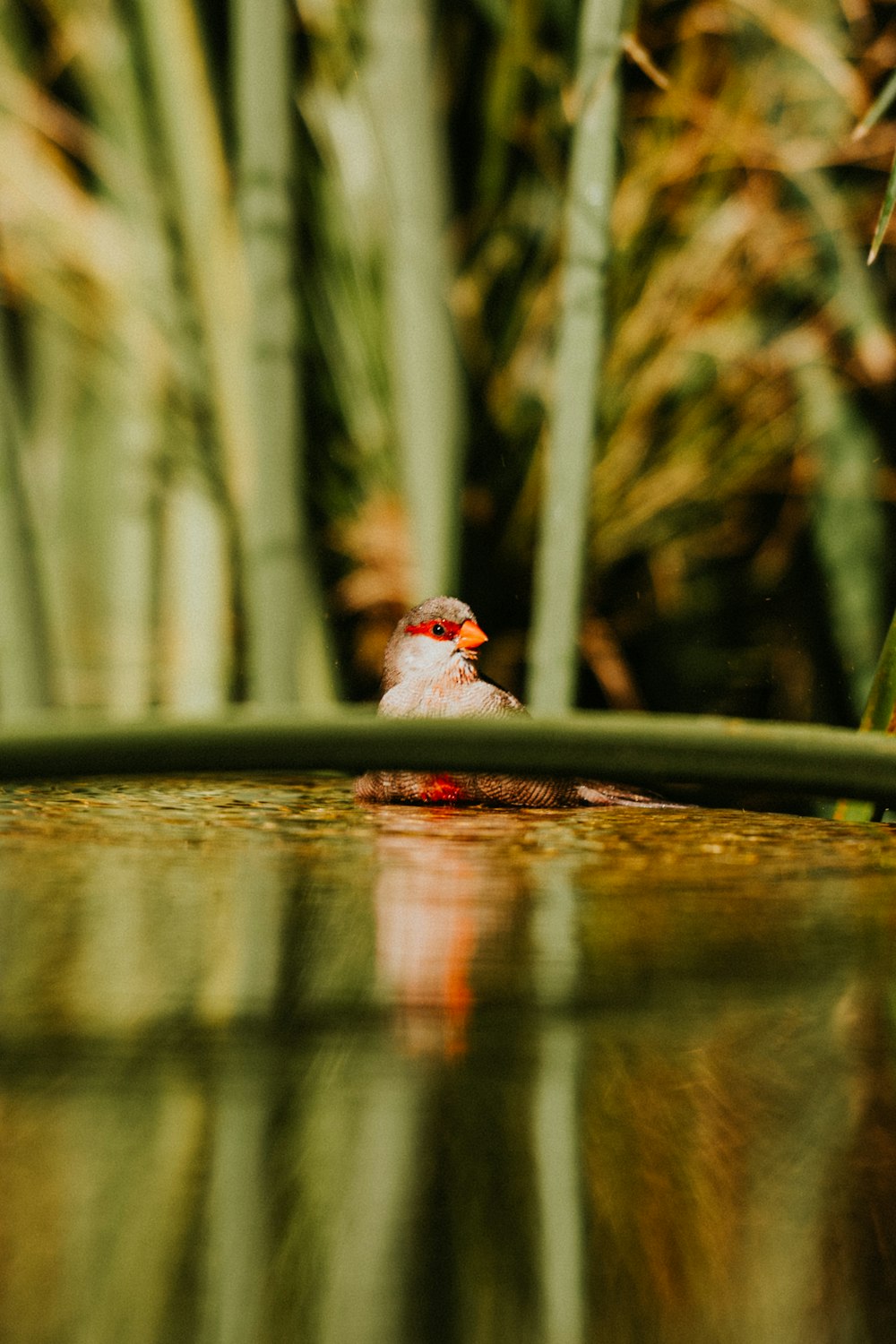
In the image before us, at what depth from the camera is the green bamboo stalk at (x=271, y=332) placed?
3.06 feet

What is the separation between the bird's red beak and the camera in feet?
3.58

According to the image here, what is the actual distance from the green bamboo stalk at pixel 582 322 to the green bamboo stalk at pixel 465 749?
532 mm

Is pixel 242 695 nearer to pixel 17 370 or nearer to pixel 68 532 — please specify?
pixel 68 532

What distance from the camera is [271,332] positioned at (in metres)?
0.94

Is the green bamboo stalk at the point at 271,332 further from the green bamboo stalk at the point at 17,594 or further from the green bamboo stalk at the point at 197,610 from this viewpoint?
the green bamboo stalk at the point at 197,610

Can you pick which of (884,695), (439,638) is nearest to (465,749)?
(884,695)

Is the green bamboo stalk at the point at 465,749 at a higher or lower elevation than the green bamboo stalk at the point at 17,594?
lower

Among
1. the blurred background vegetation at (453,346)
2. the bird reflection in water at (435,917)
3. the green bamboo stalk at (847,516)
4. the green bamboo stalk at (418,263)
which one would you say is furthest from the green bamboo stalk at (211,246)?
the green bamboo stalk at (847,516)

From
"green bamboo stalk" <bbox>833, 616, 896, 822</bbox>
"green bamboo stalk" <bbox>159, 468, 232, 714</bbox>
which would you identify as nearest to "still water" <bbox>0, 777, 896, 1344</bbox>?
"green bamboo stalk" <bbox>833, 616, 896, 822</bbox>

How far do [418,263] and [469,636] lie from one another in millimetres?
290

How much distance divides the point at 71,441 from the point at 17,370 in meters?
0.09

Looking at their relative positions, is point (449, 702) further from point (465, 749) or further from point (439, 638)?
point (465, 749)

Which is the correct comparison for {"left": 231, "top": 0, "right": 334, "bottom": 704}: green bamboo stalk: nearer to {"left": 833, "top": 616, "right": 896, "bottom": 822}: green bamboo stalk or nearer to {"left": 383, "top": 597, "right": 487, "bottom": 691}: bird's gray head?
{"left": 383, "top": 597, "right": 487, "bottom": 691}: bird's gray head

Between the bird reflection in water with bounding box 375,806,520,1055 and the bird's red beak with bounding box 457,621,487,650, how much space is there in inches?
13.8
